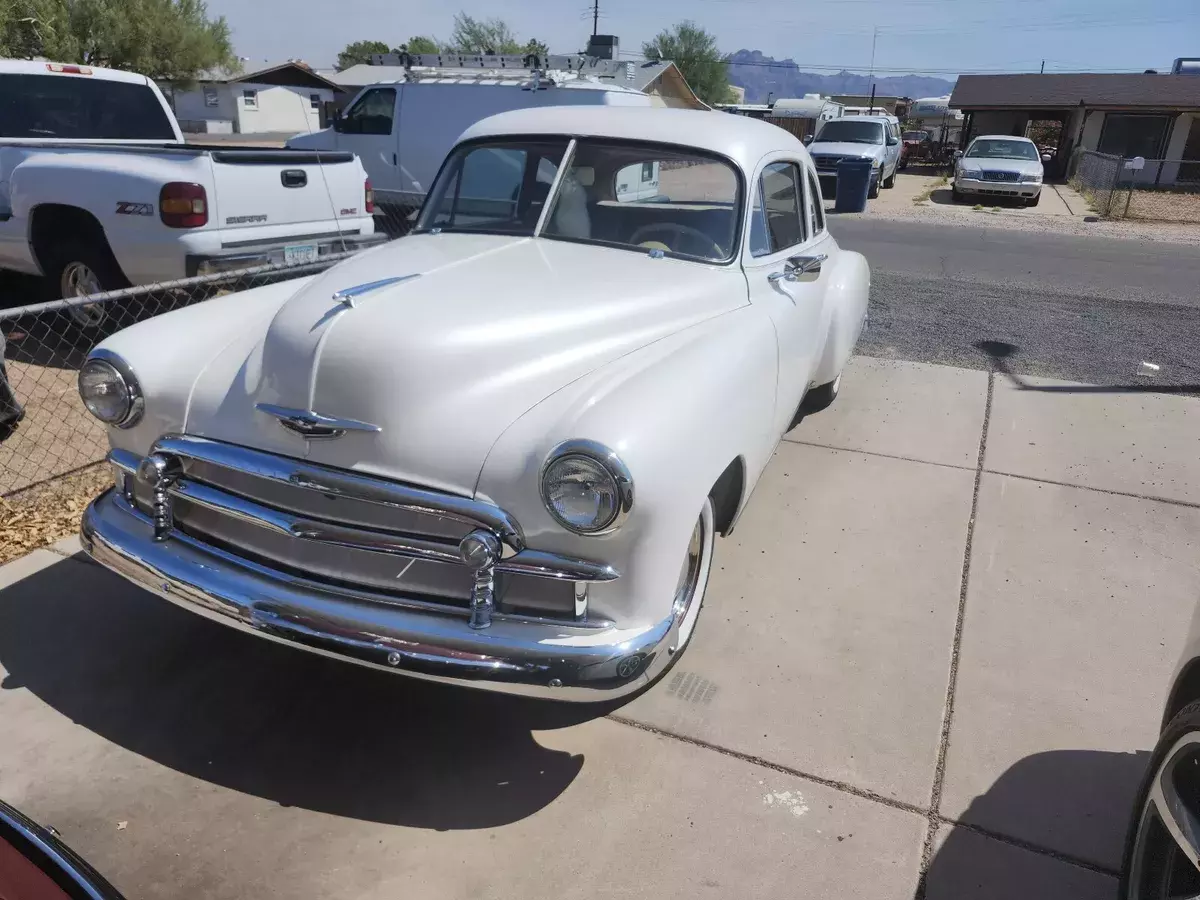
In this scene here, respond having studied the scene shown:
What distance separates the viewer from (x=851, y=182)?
56.2ft

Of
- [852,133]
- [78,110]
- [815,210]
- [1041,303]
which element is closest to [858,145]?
[852,133]

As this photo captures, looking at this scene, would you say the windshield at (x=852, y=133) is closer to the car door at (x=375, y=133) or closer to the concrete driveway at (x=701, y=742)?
the car door at (x=375, y=133)

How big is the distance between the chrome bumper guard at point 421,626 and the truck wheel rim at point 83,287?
14.3ft

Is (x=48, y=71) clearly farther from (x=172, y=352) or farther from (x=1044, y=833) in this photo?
(x=1044, y=833)

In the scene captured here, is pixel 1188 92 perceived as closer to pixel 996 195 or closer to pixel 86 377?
pixel 996 195

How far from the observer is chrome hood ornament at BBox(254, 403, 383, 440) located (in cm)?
247

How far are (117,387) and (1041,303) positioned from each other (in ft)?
29.3

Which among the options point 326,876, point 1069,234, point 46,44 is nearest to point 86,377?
point 326,876

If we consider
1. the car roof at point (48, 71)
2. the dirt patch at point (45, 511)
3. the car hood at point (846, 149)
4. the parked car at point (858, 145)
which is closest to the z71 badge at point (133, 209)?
the car roof at point (48, 71)

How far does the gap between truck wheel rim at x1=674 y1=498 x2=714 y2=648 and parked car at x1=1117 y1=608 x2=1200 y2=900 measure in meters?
1.31

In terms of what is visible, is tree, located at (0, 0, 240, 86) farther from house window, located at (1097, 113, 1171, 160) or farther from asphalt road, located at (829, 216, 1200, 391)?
house window, located at (1097, 113, 1171, 160)

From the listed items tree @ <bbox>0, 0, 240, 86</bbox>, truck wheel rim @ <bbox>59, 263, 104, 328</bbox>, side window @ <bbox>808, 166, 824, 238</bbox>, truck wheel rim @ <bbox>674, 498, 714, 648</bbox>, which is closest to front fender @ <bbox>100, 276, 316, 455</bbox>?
truck wheel rim @ <bbox>674, 498, 714, 648</bbox>

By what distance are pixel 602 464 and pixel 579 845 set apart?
1090 millimetres

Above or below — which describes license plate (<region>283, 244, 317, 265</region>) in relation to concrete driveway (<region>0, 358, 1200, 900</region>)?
above
